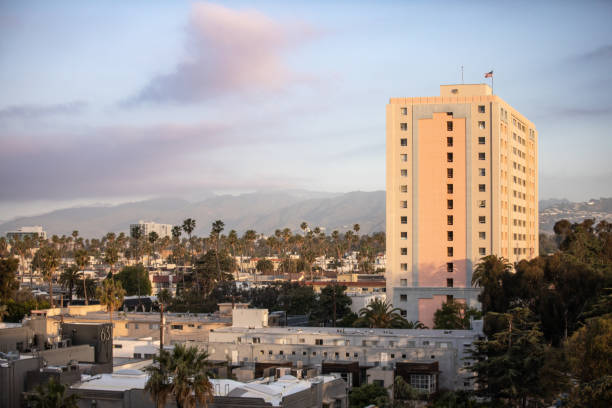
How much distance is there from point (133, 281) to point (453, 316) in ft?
Result: 280

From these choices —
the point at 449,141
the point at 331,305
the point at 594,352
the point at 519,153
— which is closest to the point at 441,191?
the point at 449,141

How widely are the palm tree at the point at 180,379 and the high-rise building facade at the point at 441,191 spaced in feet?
222

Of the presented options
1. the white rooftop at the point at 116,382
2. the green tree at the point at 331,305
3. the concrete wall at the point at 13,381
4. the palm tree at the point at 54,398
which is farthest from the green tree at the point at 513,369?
the green tree at the point at 331,305

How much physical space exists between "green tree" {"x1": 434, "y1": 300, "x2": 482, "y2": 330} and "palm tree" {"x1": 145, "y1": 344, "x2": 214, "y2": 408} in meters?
55.5

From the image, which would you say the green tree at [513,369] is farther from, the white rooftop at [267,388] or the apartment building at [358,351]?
the white rooftop at [267,388]

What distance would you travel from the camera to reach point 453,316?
86.8 m

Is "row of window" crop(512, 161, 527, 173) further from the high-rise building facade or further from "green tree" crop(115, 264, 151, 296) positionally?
"green tree" crop(115, 264, 151, 296)

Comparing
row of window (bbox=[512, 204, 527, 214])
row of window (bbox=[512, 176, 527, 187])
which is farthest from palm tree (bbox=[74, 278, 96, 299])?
row of window (bbox=[512, 176, 527, 187])

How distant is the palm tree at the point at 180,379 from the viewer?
34438 millimetres

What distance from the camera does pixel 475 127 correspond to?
102625mm

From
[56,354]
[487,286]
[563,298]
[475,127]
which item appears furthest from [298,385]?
[475,127]

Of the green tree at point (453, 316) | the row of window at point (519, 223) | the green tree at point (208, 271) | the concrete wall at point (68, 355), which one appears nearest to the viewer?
the concrete wall at point (68, 355)

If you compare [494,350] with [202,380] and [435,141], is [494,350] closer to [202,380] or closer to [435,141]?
[202,380]

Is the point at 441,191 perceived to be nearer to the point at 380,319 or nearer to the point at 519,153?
the point at 519,153
